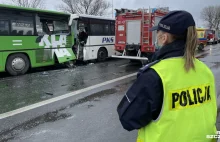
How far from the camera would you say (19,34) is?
414 inches

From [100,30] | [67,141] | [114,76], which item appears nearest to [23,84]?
[114,76]

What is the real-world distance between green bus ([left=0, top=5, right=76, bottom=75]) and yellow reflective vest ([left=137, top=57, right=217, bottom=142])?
954cm

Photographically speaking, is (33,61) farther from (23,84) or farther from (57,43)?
(23,84)

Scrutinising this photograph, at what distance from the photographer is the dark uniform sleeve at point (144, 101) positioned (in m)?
1.53

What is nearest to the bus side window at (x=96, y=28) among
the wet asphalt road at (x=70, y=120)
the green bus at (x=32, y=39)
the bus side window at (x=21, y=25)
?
the green bus at (x=32, y=39)

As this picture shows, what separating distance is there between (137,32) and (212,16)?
76095 millimetres

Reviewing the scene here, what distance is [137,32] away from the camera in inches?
508

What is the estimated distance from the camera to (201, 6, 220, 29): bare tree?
79100mm

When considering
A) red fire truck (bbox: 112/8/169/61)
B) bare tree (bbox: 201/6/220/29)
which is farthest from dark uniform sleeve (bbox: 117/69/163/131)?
bare tree (bbox: 201/6/220/29)

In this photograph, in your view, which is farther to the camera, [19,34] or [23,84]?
[19,34]

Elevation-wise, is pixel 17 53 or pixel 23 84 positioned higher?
pixel 17 53

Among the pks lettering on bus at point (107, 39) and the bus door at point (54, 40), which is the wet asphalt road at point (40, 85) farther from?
the pks lettering on bus at point (107, 39)

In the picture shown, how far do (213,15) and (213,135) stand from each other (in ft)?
285

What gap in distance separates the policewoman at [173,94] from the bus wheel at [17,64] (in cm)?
961
